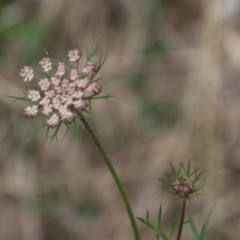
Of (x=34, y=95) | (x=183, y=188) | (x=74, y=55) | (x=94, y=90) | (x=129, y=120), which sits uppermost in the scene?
(x=129, y=120)

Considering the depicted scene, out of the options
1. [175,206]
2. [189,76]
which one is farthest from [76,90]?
[189,76]

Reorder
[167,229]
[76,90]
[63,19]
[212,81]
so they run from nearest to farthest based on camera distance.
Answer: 1. [76,90]
2. [167,229]
3. [212,81]
4. [63,19]

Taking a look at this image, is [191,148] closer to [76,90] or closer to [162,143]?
[162,143]

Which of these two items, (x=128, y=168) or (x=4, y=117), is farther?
(x=4, y=117)

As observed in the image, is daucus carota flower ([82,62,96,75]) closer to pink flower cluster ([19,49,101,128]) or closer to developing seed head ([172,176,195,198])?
pink flower cluster ([19,49,101,128])

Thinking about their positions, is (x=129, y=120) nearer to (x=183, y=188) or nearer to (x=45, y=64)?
(x=45, y=64)

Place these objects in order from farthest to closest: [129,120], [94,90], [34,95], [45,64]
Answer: [129,120] → [45,64] → [34,95] → [94,90]

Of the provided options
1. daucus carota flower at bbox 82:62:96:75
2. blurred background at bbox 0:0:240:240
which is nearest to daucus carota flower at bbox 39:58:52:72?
daucus carota flower at bbox 82:62:96:75

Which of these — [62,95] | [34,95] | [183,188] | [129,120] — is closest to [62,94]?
[62,95]
